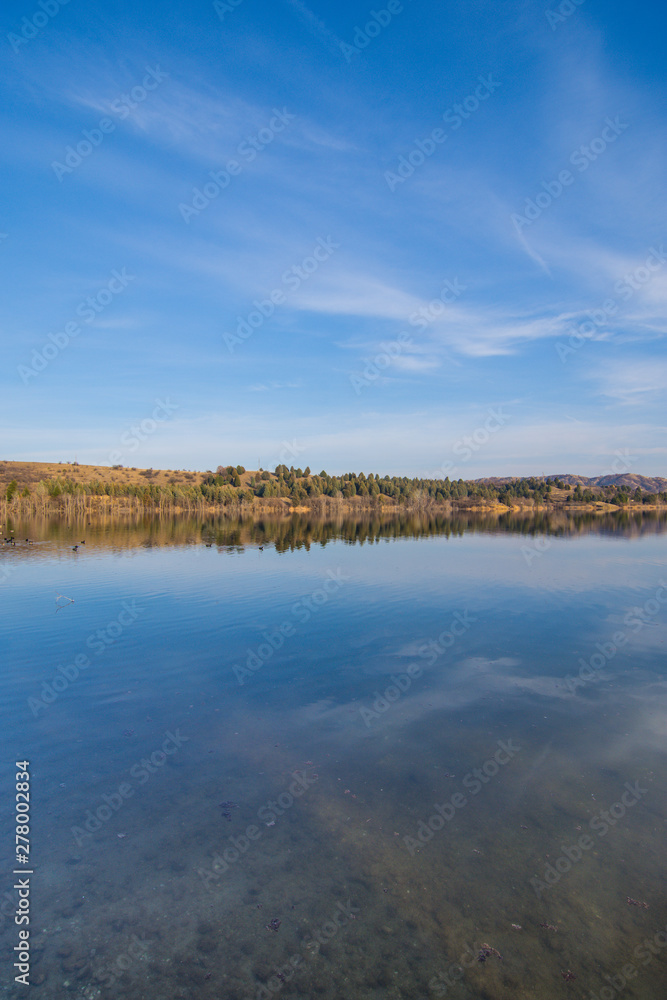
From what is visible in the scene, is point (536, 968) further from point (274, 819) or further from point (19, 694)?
point (19, 694)

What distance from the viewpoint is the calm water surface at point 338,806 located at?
21.9 feet

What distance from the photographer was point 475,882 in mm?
8000

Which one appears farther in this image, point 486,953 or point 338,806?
point 338,806

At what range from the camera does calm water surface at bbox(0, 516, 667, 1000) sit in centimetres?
668

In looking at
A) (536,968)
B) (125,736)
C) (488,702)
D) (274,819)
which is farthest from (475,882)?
(125,736)

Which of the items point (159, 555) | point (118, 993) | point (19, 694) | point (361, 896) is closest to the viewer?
point (118, 993)

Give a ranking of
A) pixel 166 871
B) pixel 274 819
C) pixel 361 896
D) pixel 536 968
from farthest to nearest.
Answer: pixel 274 819 → pixel 166 871 → pixel 361 896 → pixel 536 968

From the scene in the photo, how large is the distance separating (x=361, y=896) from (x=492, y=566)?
36693 mm

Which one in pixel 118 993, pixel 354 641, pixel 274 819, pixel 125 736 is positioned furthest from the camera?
pixel 354 641

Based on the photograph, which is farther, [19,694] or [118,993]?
[19,694]

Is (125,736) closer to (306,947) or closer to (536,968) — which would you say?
(306,947)

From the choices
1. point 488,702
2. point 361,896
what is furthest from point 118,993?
point 488,702

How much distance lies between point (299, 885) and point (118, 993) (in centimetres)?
275

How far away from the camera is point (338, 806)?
9930 millimetres
